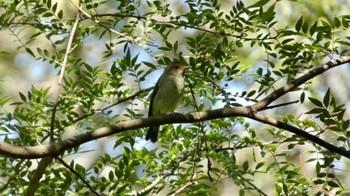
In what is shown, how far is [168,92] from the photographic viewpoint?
490cm

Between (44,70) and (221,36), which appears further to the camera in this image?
(44,70)

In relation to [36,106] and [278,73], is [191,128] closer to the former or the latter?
[278,73]

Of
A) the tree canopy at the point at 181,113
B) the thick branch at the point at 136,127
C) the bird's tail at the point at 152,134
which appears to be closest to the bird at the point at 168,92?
the bird's tail at the point at 152,134

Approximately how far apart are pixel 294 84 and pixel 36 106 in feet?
4.88

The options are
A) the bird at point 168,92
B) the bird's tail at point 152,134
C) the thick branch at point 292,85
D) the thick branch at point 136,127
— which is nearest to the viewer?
the thick branch at point 136,127

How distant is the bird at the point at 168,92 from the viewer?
446 centimetres

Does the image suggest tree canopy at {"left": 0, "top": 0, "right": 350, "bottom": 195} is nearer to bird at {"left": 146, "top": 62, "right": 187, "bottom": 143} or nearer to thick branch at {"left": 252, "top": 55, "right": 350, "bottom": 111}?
thick branch at {"left": 252, "top": 55, "right": 350, "bottom": 111}

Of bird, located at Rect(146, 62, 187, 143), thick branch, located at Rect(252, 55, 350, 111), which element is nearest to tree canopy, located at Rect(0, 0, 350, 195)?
thick branch, located at Rect(252, 55, 350, 111)

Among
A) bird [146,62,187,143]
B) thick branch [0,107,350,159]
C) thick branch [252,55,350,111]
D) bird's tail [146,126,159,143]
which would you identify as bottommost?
thick branch [0,107,350,159]

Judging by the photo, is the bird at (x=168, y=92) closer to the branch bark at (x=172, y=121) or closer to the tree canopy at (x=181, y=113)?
the tree canopy at (x=181, y=113)

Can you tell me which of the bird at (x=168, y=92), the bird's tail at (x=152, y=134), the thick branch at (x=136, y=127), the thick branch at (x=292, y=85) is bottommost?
the thick branch at (x=136, y=127)

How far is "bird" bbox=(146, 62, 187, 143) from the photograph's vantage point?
14.6ft

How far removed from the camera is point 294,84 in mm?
2990

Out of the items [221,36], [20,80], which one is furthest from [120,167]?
[20,80]
